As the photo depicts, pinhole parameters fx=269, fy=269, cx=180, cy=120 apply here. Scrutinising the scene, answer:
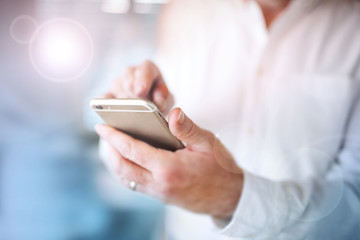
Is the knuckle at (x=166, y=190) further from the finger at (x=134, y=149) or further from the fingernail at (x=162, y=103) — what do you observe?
the fingernail at (x=162, y=103)

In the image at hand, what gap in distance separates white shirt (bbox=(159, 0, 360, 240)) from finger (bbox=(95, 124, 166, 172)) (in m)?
0.17

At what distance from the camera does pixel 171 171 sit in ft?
1.40

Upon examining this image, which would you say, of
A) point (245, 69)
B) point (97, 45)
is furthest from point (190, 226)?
point (97, 45)

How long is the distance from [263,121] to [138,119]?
0.40 m

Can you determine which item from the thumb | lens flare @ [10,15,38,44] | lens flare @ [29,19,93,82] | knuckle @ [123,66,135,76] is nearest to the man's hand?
the thumb

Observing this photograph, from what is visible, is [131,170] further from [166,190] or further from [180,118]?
[180,118]

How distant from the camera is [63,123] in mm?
1358

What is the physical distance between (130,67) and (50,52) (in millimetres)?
847

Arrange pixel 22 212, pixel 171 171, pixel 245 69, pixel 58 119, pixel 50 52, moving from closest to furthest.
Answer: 1. pixel 171 171
2. pixel 245 69
3. pixel 22 212
4. pixel 50 52
5. pixel 58 119

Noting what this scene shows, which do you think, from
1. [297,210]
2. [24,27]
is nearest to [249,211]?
[297,210]

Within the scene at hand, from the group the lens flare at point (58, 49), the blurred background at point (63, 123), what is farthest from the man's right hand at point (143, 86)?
the lens flare at point (58, 49)

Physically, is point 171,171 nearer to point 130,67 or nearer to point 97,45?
point 130,67

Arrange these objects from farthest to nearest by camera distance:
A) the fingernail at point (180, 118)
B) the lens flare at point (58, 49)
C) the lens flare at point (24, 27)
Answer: the lens flare at point (58, 49)
the lens flare at point (24, 27)
the fingernail at point (180, 118)

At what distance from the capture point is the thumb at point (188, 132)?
0.34 m
